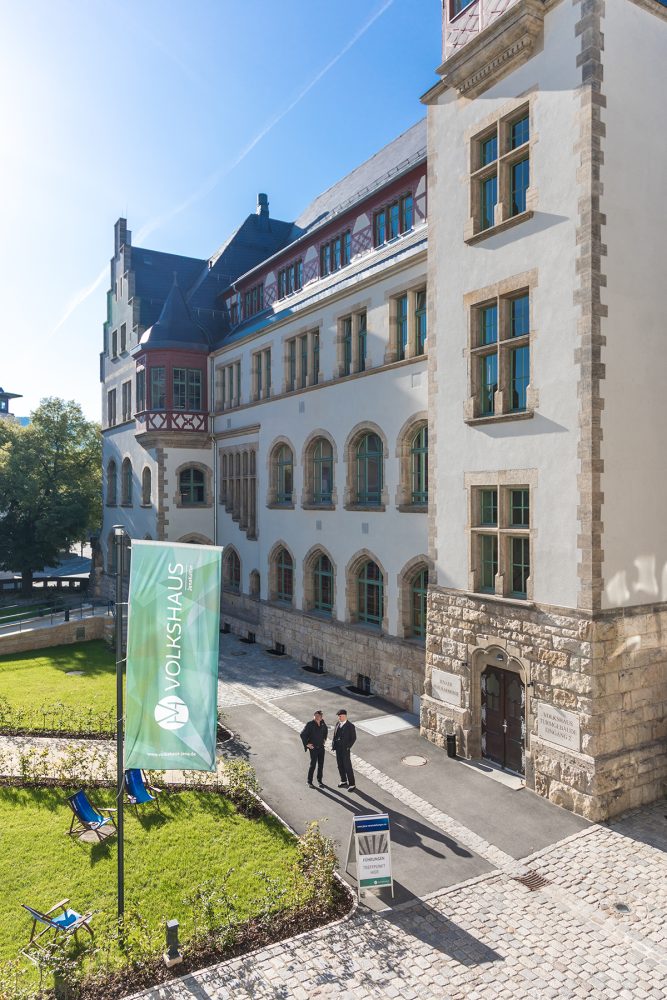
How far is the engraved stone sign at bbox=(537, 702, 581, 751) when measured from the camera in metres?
12.8

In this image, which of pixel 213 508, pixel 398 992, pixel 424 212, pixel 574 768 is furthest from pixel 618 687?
pixel 213 508

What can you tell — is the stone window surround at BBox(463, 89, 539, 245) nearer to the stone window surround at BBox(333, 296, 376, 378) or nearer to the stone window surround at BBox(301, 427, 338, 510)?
the stone window surround at BBox(333, 296, 376, 378)

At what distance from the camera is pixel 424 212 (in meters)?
20.0

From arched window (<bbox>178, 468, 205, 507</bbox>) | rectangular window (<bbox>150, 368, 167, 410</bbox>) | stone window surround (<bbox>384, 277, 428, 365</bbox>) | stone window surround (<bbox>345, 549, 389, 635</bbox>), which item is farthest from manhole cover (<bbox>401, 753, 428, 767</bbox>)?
rectangular window (<bbox>150, 368, 167, 410</bbox>)

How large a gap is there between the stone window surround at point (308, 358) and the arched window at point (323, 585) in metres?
6.27

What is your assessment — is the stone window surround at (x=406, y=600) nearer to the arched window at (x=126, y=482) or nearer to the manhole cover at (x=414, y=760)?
the manhole cover at (x=414, y=760)

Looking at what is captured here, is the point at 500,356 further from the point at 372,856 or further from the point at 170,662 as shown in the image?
the point at 372,856

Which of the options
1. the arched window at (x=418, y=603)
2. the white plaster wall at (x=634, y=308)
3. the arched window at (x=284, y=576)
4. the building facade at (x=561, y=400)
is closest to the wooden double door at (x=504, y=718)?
the building facade at (x=561, y=400)

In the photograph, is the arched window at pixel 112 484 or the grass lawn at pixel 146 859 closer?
the grass lawn at pixel 146 859

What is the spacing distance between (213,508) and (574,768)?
23.2 m

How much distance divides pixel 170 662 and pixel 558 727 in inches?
309

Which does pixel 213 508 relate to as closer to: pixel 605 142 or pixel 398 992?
pixel 605 142

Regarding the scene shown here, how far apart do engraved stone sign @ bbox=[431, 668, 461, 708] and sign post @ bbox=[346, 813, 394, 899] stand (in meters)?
6.00

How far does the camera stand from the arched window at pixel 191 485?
33.1 m
